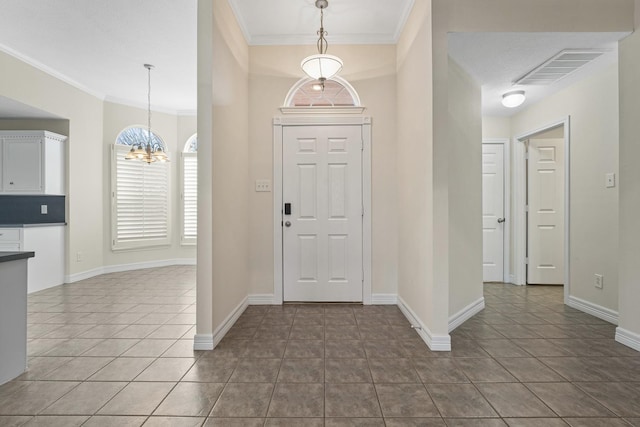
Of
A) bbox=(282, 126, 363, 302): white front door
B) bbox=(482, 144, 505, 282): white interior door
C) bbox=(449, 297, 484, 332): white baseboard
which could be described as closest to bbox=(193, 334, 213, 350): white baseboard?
bbox=(282, 126, 363, 302): white front door

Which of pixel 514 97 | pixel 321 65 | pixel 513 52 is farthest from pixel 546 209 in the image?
pixel 321 65

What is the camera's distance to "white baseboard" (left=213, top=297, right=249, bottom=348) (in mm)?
2553

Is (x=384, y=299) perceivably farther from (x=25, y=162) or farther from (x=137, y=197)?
(x=25, y=162)

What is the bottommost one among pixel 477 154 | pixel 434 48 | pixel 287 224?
pixel 287 224

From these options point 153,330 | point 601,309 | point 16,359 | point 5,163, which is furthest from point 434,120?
point 5,163

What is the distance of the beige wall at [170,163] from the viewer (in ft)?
17.4

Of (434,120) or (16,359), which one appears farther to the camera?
(434,120)

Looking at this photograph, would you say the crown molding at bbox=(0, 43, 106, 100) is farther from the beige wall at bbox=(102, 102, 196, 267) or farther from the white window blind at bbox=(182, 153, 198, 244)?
the white window blind at bbox=(182, 153, 198, 244)

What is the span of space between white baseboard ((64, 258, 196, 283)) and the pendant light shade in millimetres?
4609

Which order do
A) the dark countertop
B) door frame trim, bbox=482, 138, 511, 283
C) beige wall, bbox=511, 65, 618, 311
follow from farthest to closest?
door frame trim, bbox=482, 138, 511, 283
beige wall, bbox=511, 65, 618, 311
the dark countertop

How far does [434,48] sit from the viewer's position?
241 cm

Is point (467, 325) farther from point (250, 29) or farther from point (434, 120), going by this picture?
point (250, 29)

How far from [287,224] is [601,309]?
3293 mm

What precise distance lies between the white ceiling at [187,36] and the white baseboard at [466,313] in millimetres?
2298
